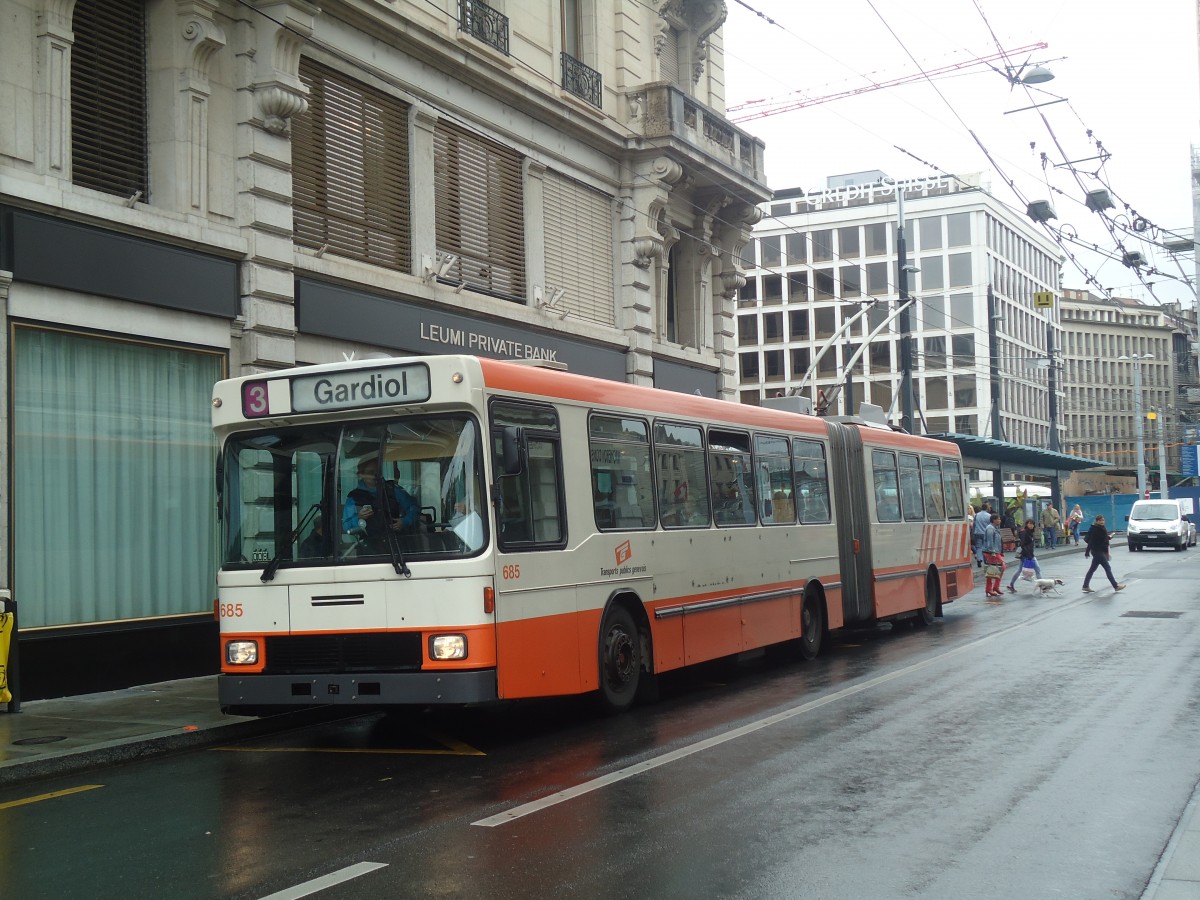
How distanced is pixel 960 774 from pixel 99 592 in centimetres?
917

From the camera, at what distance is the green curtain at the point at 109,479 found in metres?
13.1

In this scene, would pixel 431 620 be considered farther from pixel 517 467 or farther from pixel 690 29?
pixel 690 29

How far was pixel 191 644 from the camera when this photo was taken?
14.7 meters

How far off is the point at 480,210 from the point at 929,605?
937 cm

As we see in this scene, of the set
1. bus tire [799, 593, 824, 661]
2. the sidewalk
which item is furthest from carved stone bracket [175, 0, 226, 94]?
bus tire [799, 593, 824, 661]

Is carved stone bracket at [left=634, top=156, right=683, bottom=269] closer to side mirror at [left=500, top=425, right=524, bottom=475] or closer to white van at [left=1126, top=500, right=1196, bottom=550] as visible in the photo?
side mirror at [left=500, top=425, right=524, bottom=475]

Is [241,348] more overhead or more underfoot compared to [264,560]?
more overhead

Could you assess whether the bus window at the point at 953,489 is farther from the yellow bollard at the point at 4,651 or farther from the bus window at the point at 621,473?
the yellow bollard at the point at 4,651

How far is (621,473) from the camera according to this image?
11828 mm

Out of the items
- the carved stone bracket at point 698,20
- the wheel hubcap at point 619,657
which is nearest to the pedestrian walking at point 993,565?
the carved stone bracket at point 698,20

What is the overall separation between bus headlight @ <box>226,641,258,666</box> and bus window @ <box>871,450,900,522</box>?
10740 mm

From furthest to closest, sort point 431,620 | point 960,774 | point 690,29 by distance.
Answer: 1. point 690,29
2. point 431,620
3. point 960,774

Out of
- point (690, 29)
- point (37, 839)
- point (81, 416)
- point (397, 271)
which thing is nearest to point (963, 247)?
point (690, 29)

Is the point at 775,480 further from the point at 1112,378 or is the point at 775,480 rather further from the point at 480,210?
the point at 1112,378
